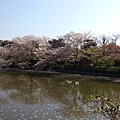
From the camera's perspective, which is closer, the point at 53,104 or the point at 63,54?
the point at 53,104

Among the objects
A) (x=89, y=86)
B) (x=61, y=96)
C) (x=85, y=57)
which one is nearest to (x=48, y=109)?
(x=61, y=96)

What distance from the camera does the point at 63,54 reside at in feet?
102

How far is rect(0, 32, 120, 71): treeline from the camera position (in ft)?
95.8

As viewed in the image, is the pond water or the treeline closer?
the pond water

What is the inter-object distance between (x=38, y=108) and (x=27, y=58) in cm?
2240

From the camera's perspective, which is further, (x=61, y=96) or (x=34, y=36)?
(x=34, y=36)

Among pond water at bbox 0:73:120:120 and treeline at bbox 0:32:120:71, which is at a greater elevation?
treeline at bbox 0:32:120:71

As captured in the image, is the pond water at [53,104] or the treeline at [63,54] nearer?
the pond water at [53,104]

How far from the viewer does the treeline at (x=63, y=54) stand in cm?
2919

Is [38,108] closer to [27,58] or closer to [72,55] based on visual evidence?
[72,55]

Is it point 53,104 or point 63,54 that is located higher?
point 63,54

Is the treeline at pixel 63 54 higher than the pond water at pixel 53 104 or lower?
higher

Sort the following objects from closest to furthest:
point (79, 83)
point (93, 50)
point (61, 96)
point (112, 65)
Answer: point (61, 96), point (79, 83), point (112, 65), point (93, 50)

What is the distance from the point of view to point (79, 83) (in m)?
21.0
